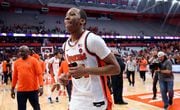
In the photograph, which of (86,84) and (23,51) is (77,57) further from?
(23,51)

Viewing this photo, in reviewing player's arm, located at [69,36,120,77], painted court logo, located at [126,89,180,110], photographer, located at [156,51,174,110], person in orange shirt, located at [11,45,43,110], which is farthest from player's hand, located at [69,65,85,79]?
painted court logo, located at [126,89,180,110]

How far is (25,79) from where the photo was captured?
5.57 metres

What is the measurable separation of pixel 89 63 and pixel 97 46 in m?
0.18

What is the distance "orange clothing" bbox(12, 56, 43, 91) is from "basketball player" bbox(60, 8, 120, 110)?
10.1 feet

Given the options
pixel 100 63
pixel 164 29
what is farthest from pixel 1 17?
pixel 100 63

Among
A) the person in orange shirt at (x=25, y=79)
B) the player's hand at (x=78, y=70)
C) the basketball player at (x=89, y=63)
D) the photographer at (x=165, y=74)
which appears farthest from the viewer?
the photographer at (x=165, y=74)

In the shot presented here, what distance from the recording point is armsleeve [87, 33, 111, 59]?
246 cm

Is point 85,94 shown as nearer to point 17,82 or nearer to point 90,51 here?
point 90,51

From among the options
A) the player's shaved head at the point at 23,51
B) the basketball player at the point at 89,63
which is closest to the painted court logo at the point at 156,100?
the player's shaved head at the point at 23,51

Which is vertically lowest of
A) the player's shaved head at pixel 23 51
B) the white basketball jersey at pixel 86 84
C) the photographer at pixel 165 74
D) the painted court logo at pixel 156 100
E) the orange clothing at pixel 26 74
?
the painted court logo at pixel 156 100

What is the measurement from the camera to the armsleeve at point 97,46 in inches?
97.0

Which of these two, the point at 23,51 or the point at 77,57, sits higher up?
the point at 77,57

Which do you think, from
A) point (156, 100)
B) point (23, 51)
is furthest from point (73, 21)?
point (156, 100)

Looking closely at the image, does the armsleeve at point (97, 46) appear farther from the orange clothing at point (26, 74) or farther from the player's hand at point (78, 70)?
the orange clothing at point (26, 74)
